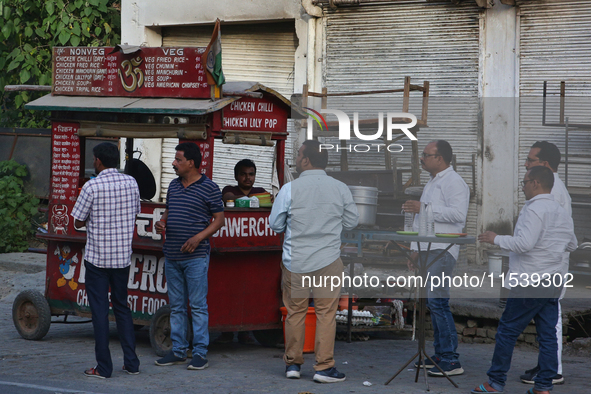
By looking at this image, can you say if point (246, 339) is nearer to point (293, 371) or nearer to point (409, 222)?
point (293, 371)

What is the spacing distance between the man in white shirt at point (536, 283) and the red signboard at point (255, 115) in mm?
2529

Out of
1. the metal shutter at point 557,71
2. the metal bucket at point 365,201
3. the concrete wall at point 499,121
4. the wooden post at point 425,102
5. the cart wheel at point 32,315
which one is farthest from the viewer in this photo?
the concrete wall at point 499,121

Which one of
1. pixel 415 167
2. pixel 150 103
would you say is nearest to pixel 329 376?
pixel 150 103

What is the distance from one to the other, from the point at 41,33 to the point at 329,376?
1036 cm

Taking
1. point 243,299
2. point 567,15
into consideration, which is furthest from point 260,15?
point 243,299

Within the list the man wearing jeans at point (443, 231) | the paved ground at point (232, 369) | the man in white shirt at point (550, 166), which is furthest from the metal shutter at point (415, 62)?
the man wearing jeans at point (443, 231)

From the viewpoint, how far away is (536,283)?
5137 mm

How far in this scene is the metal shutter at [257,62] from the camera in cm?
1245

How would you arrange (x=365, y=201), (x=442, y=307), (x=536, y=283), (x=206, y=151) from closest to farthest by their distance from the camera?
(x=536, y=283)
(x=442, y=307)
(x=206, y=151)
(x=365, y=201)

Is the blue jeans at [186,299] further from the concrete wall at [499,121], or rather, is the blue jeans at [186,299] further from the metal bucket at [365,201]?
the concrete wall at [499,121]

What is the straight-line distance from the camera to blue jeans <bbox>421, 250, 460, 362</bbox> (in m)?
5.79

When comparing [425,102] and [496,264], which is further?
[425,102]

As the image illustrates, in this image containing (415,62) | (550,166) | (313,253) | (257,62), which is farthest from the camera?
(257,62)

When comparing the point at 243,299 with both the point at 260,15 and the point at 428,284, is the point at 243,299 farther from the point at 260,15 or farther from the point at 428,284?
the point at 260,15
